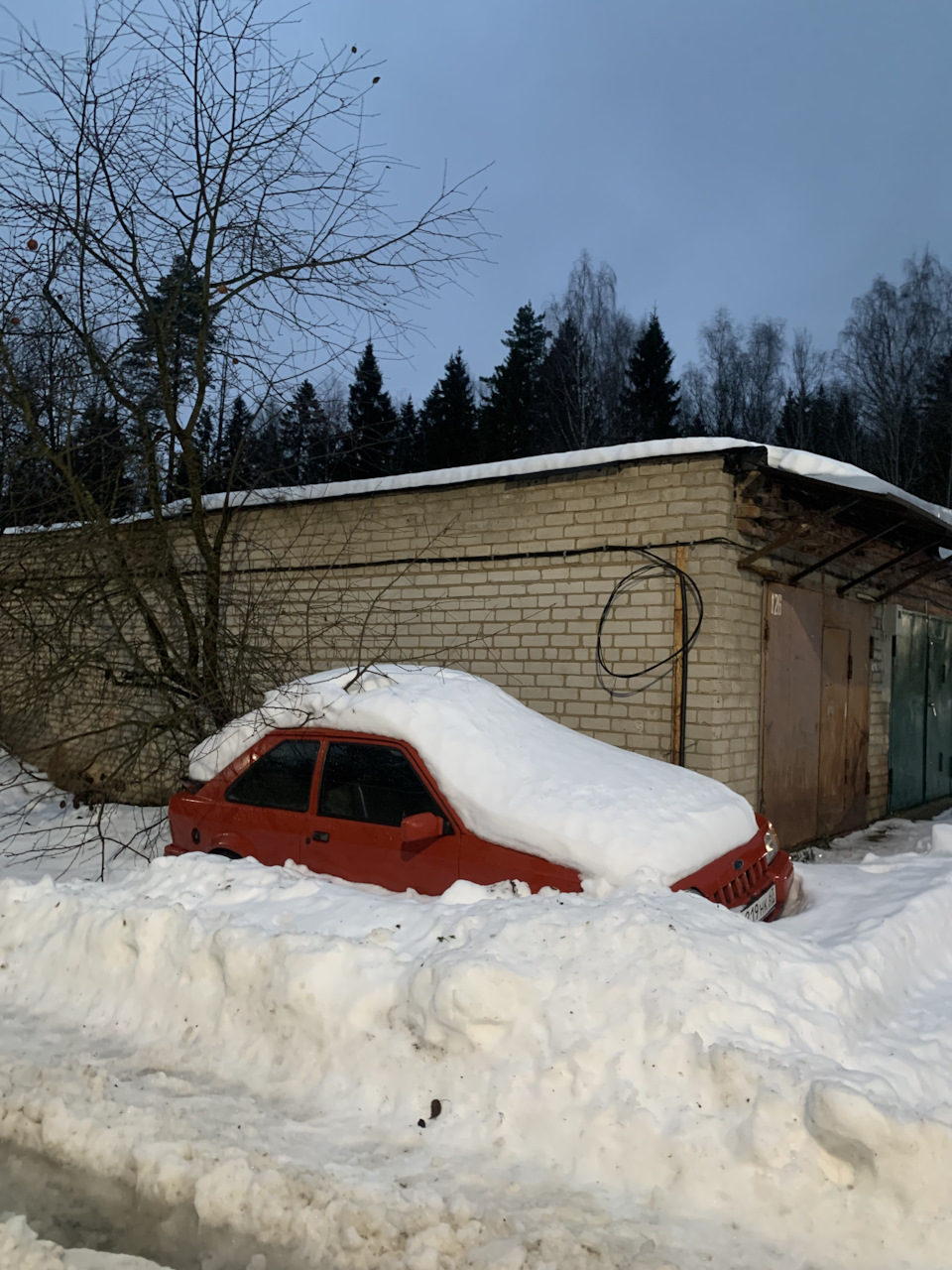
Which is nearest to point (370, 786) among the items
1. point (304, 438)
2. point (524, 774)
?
point (524, 774)

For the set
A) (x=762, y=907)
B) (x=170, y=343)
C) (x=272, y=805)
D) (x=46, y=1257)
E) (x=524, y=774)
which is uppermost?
(x=170, y=343)

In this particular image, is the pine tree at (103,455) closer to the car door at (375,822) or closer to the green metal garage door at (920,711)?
the car door at (375,822)

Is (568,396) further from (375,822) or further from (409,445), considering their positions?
(375,822)

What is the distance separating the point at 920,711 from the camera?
11.8 m

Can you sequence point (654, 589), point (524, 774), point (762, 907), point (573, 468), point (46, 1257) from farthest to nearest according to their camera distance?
point (573, 468) < point (654, 589) < point (762, 907) < point (524, 774) < point (46, 1257)

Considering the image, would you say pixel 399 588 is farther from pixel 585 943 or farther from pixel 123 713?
pixel 585 943

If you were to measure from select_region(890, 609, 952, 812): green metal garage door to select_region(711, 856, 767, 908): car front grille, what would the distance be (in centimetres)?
690

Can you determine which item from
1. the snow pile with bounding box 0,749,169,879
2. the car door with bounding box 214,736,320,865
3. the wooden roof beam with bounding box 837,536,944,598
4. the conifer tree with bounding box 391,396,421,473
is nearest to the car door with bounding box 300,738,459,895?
the car door with bounding box 214,736,320,865

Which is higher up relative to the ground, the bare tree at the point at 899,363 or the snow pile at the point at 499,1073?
the bare tree at the point at 899,363

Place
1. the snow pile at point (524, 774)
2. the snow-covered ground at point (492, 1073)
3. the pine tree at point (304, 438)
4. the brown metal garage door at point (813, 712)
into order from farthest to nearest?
the pine tree at point (304, 438), the brown metal garage door at point (813, 712), the snow pile at point (524, 774), the snow-covered ground at point (492, 1073)

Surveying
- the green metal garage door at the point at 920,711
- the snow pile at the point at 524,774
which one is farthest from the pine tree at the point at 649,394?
the snow pile at the point at 524,774

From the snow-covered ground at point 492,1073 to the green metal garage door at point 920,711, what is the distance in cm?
699

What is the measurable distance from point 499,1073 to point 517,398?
30.4m

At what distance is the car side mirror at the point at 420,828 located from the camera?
443 cm
